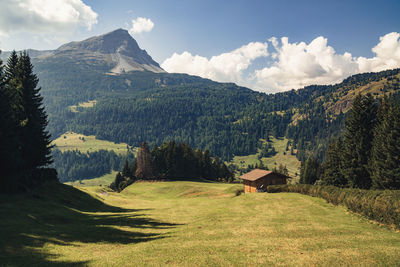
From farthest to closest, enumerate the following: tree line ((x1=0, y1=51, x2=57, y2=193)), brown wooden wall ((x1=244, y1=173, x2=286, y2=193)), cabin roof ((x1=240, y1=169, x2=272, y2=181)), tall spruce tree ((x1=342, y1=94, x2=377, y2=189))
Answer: brown wooden wall ((x1=244, y1=173, x2=286, y2=193)) → cabin roof ((x1=240, y1=169, x2=272, y2=181)) → tall spruce tree ((x1=342, y1=94, x2=377, y2=189)) → tree line ((x1=0, y1=51, x2=57, y2=193))

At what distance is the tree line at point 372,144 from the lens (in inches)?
1739

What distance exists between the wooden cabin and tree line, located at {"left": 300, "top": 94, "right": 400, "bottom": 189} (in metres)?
18.9

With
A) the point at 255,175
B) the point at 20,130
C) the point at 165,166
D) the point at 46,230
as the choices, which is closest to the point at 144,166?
the point at 165,166

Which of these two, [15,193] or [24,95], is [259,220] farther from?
[24,95]

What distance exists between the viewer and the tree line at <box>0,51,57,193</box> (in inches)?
1474

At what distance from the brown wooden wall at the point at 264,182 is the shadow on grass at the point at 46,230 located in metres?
39.0

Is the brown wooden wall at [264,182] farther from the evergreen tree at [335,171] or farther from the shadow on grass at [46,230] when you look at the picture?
the shadow on grass at [46,230]

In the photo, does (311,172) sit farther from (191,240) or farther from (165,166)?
(191,240)

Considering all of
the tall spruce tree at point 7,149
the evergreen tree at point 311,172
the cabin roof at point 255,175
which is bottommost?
the evergreen tree at point 311,172

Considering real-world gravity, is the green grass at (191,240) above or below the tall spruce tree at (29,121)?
below

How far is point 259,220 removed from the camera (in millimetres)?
30984

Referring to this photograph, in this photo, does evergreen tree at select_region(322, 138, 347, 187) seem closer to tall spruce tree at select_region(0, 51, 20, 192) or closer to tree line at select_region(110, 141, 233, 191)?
tree line at select_region(110, 141, 233, 191)

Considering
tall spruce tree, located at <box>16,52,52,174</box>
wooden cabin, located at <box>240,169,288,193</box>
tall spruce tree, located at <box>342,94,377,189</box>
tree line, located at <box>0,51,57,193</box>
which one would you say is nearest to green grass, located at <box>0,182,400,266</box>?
tree line, located at <box>0,51,57,193</box>

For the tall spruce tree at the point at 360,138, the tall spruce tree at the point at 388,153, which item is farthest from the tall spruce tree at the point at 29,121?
the tall spruce tree at the point at 388,153
